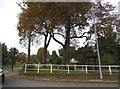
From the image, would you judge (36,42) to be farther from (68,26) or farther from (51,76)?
(51,76)

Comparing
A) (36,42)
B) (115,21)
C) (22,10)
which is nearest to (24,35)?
(36,42)

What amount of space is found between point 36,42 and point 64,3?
1048cm

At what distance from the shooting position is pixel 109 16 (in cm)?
3581

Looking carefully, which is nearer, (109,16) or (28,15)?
(28,15)

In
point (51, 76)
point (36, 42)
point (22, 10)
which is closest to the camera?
point (51, 76)

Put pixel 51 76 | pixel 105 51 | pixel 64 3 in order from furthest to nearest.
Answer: pixel 105 51, pixel 64 3, pixel 51 76

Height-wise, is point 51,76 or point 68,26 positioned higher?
point 68,26

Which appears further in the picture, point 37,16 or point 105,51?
point 105,51

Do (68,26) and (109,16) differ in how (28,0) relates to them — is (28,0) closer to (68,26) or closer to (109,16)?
(68,26)

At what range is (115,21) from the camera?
1405 inches

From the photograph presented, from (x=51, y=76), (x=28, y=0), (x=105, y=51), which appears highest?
(x=28, y=0)

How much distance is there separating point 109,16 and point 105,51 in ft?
44.4

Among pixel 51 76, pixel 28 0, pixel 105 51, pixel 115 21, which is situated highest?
pixel 28 0

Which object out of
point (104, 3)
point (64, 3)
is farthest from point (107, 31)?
point (64, 3)
